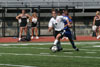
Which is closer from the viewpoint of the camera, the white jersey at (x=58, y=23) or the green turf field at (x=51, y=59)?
the green turf field at (x=51, y=59)

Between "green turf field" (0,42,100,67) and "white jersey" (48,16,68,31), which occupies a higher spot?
"white jersey" (48,16,68,31)

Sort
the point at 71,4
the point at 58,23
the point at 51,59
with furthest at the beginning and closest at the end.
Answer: the point at 71,4
the point at 58,23
the point at 51,59

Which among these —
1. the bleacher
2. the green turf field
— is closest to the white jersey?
the green turf field

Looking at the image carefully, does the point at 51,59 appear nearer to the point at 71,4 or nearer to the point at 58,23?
the point at 58,23

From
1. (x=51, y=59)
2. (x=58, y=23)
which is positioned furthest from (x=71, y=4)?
(x=51, y=59)

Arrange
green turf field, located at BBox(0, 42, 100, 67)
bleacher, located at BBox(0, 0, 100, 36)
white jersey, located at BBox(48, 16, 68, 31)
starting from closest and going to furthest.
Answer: green turf field, located at BBox(0, 42, 100, 67), white jersey, located at BBox(48, 16, 68, 31), bleacher, located at BBox(0, 0, 100, 36)

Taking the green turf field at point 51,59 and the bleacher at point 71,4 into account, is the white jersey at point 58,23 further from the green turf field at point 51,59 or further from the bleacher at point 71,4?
the bleacher at point 71,4

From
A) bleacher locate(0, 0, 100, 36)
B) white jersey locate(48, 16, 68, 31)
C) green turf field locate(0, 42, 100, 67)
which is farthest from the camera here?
bleacher locate(0, 0, 100, 36)

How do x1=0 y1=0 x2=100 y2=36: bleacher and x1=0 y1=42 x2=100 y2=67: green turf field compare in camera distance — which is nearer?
x1=0 y1=42 x2=100 y2=67: green turf field

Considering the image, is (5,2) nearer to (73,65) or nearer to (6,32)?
(6,32)

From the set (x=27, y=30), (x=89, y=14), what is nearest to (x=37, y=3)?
(x=89, y=14)

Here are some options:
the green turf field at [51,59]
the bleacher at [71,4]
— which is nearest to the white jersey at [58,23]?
the green turf field at [51,59]

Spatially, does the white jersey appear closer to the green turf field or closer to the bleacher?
the green turf field

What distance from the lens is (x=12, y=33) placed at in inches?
992
